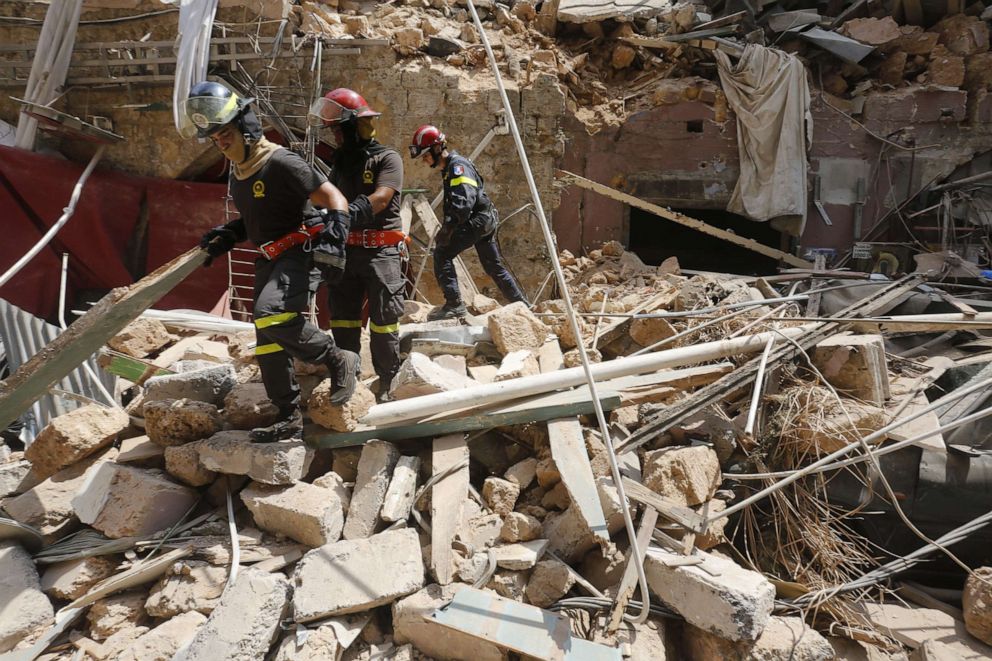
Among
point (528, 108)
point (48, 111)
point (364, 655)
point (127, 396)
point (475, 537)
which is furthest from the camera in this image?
point (528, 108)

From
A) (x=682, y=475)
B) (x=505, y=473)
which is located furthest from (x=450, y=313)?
(x=682, y=475)

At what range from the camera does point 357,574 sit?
8.62 ft

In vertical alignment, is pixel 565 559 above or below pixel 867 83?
below

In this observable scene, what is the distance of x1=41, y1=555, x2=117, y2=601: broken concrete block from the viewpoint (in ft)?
9.24

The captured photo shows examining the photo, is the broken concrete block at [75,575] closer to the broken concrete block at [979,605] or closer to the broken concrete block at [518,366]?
the broken concrete block at [518,366]

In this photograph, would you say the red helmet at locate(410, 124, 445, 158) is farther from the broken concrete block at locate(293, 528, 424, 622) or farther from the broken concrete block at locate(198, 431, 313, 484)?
the broken concrete block at locate(293, 528, 424, 622)

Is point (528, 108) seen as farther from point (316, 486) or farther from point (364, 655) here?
point (364, 655)

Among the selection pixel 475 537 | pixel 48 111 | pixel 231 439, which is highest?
pixel 48 111

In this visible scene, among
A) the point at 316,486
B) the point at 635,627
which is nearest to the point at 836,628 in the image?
the point at 635,627

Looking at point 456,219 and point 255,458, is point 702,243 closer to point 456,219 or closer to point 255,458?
point 456,219

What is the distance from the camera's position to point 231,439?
3127mm

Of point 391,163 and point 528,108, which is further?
point 528,108

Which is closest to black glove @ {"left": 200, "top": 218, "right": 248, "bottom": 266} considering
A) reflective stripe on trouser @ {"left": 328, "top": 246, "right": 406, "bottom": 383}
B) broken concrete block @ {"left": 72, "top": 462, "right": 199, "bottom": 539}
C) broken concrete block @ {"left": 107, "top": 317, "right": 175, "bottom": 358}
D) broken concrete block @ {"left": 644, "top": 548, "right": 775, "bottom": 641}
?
reflective stripe on trouser @ {"left": 328, "top": 246, "right": 406, "bottom": 383}

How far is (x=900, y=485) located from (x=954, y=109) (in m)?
6.40
